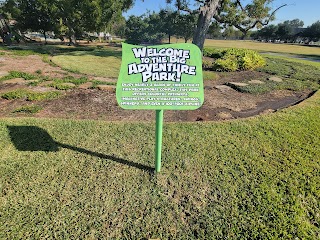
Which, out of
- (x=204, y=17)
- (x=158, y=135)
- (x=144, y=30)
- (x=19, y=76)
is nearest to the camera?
(x=158, y=135)

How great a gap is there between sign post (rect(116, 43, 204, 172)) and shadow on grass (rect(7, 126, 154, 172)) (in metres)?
1.16

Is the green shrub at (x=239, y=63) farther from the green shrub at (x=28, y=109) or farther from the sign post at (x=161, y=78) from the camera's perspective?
the sign post at (x=161, y=78)

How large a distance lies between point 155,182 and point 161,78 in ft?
4.59

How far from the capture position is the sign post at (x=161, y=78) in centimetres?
265

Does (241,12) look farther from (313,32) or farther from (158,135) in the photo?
(313,32)

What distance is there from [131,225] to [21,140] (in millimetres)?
2679

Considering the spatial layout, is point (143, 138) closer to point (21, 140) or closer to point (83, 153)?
point (83, 153)

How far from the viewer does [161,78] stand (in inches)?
105

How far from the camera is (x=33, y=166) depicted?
323 centimetres

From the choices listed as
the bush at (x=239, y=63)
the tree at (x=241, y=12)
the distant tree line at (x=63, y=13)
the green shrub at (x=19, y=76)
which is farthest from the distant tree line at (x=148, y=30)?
the green shrub at (x=19, y=76)

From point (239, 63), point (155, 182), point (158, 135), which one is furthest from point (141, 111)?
point (239, 63)

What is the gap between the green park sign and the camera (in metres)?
2.65

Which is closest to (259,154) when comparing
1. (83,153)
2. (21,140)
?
(83,153)

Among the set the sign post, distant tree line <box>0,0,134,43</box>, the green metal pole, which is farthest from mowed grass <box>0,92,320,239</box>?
distant tree line <box>0,0,134,43</box>
